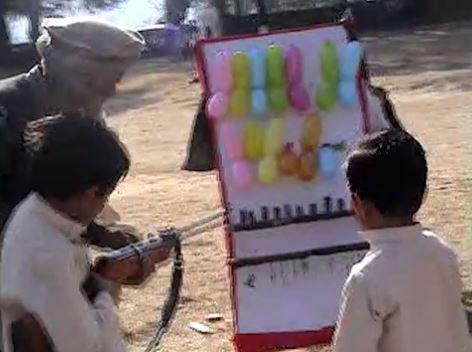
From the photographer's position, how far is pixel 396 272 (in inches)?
104

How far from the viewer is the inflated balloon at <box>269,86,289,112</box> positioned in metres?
4.39

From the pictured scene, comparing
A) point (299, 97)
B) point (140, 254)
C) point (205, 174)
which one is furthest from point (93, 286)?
point (205, 174)

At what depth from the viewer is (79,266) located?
2629 mm

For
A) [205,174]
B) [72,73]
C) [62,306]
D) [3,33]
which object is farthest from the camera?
[3,33]

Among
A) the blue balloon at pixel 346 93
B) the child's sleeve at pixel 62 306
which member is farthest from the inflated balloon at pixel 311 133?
the child's sleeve at pixel 62 306

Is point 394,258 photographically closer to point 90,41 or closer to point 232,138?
point 90,41

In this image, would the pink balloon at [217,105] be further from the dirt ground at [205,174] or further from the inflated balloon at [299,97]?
the dirt ground at [205,174]

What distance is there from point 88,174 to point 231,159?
1.89 meters

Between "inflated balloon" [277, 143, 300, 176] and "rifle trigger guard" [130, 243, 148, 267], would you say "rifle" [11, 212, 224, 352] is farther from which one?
"inflated balloon" [277, 143, 300, 176]

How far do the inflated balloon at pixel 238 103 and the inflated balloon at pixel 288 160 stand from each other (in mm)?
200

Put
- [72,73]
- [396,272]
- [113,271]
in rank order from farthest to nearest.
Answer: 1. [72,73]
2. [113,271]
3. [396,272]

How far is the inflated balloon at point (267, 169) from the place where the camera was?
4414mm

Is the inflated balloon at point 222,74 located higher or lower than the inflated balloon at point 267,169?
higher

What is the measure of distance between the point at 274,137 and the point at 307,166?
0.16 meters
